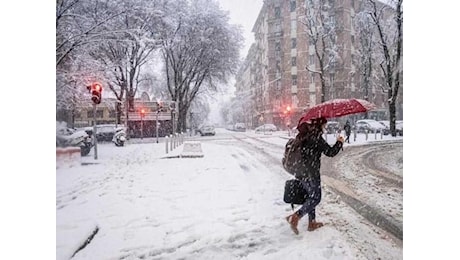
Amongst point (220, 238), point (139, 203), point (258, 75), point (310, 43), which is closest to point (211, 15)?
point (258, 75)

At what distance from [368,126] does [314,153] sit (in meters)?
0.34

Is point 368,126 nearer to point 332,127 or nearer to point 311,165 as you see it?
point 332,127

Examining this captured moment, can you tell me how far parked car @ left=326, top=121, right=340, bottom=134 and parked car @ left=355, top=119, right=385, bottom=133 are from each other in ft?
0.39

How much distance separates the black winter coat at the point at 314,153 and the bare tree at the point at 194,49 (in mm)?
565

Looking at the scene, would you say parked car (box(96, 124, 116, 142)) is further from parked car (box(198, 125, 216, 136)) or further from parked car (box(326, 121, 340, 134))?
parked car (box(326, 121, 340, 134))

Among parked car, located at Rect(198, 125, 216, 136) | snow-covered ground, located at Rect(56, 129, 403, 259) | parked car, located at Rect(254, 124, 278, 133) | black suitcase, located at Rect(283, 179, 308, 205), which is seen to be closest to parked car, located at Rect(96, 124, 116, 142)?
snow-covered ground, located at Rect(56, 129, 403, 259)

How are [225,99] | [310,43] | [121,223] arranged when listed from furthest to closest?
[225,99], [310,43], [121,223]

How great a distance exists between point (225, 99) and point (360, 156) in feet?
2.58

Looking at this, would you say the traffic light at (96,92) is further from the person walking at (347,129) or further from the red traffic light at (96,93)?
the person walking at (347,129)

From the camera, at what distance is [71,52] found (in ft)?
5.07

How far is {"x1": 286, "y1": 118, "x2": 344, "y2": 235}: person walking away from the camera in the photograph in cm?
156

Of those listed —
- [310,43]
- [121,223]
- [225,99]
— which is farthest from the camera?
[225,99]

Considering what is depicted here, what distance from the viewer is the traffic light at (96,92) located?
5.02 ft
